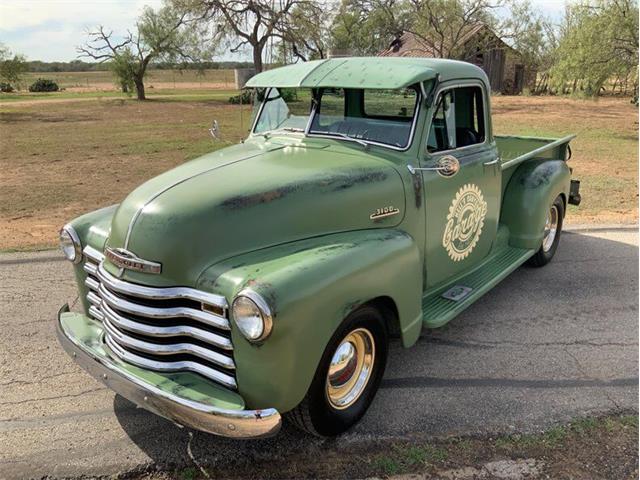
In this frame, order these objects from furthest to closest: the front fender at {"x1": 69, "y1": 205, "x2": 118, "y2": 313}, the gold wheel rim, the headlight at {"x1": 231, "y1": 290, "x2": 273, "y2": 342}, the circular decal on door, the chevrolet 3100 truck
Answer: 1. the circular decal on door
2. the front fender at {"x1": 69, "y1": 205, "x2": 118, "y2": 313}
3. the gold wheel rim
4. the chevrolet 3100 truck
5. the headlight at {"x1": 231, "y1": 290, "x2": 273, "y2": 342}

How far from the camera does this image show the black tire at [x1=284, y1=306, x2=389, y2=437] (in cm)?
267

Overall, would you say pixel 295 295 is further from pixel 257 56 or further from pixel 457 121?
pixel 257 56

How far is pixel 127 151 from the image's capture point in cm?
1352

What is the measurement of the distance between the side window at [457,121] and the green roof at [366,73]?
0.48 ft

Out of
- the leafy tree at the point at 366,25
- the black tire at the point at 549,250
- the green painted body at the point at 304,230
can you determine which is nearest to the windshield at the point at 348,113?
the green painted body at the point at 304,230

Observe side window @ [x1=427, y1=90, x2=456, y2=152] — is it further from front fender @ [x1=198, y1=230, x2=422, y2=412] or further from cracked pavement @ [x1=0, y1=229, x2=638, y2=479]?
cracked pavement @ [x1=0, y1=229, x2=638, y2=479]

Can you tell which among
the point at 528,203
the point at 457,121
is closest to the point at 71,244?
the point at 457,121

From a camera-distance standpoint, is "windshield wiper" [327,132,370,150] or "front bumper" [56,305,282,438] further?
"windshield wiper" [327,132,370,150]

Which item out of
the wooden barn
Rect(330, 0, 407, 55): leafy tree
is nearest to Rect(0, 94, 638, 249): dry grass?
the wooden barn

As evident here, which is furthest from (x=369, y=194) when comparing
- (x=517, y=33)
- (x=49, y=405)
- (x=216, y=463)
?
(x=517, y=33)

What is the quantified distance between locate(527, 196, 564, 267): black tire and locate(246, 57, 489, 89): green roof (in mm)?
2216

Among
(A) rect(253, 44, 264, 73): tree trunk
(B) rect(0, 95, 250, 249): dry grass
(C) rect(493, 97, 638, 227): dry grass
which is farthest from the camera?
(A) rect(253, 44, 264, 73): tree trunk

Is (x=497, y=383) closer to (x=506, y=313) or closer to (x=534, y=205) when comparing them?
(x=506, y=313)

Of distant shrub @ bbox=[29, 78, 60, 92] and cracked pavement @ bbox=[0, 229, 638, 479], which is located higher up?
distant shrub @ bbox=[29, 78, 60, 92]
